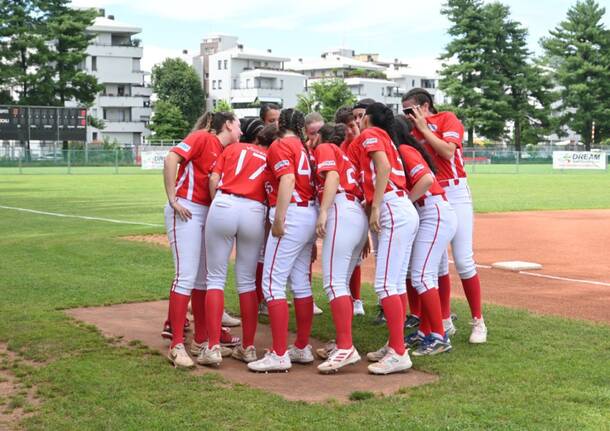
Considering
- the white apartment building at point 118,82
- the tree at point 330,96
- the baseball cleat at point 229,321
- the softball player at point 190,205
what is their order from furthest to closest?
the white apartment building at point 118,82 → the tree at point 330,96 → the baseball cleat at point 229,321 → the softball player at point 190,205

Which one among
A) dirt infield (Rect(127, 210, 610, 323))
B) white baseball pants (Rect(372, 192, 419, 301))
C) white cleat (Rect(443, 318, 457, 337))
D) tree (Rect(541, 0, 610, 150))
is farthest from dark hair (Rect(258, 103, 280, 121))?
tree (Rect(541, 0, 610, 150))

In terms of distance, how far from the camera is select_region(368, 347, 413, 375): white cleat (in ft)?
20.5

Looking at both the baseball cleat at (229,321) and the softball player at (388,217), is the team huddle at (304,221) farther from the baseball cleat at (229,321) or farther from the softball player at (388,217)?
the baseball cleat at (229,321)

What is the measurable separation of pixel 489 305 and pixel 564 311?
76 cm

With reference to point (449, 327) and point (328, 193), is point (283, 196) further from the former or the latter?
point (449, 327)

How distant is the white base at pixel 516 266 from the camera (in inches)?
465

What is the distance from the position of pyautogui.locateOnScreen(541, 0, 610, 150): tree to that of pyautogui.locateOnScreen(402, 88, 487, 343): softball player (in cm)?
7555

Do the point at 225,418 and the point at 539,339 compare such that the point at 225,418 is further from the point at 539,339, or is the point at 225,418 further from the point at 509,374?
the point at 539,339

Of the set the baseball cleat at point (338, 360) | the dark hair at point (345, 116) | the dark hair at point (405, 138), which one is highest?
the dark hair at point (345, 116)

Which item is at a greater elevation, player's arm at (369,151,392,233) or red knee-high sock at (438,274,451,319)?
player's arm at (369,151,392,233)

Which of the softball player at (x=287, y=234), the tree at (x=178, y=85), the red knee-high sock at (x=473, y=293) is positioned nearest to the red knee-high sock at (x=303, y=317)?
the softball player at (x=287, y=234)

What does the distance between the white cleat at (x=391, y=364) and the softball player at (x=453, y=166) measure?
1059 mm

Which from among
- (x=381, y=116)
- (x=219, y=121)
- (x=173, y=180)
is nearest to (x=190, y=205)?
(x=173, y=180)

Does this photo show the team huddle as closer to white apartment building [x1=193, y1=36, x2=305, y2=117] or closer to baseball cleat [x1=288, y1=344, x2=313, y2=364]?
baseball cleat [x1=288, y1=344, x2=313, y2=364]
